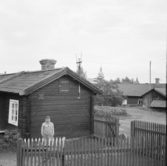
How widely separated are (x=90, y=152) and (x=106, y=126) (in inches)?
249

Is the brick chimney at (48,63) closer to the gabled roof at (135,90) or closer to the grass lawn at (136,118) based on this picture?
the grass lawn at (136,118)

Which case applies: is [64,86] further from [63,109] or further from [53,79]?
[63,109]

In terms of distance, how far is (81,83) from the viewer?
15.0 metres

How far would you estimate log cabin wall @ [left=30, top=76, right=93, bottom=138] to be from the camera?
13492mm

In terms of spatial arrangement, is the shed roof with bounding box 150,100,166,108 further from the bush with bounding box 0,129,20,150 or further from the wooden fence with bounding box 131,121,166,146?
the bush with bounding box 0,129,20,150

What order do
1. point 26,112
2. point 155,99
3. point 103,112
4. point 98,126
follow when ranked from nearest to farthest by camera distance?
1. point 26,112
2. point 98,126
3. point 103,112
4. point 155,99

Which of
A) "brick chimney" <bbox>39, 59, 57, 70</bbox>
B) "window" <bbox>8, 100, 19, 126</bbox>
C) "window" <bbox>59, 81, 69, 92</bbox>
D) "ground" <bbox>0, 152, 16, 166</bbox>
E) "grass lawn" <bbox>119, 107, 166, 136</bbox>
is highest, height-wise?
"brick chimney" <bbox>39, 59, 57, 70</bbox>

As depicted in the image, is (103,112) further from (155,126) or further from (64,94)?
(155,126)

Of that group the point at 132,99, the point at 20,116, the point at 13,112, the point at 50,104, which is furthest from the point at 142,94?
the point at 20,116

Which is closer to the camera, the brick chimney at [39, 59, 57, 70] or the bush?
the bush

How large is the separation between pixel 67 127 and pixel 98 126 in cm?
218

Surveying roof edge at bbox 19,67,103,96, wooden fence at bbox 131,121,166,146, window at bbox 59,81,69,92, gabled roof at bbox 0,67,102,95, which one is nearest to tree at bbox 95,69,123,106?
gabled roof at bbox 0,67,102,95

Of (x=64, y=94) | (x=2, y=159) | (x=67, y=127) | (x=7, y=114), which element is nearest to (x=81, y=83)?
(x=64, y=94)

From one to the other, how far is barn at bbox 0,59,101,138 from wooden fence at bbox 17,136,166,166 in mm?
4439
